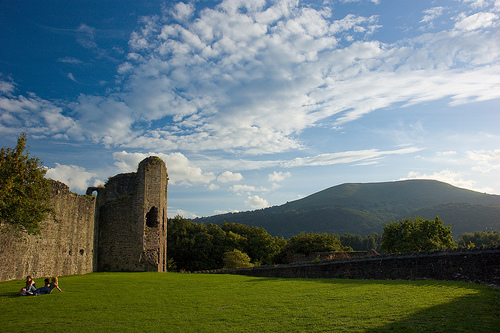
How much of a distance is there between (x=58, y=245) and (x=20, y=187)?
742cm

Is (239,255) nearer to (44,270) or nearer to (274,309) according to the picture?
(44,270)

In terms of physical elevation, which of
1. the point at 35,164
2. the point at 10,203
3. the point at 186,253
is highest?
the point at 35,164

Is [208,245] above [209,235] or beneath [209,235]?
beneath

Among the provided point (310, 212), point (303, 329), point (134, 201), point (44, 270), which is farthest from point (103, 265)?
point (310, 212)

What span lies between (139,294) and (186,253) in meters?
34.3

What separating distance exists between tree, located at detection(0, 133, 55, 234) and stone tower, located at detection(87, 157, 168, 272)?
452 inches

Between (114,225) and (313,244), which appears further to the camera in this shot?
(313,244)

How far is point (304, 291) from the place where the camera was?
11.6 metres

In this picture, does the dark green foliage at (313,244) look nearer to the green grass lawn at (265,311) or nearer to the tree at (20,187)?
the green grass lawn at (265,311)

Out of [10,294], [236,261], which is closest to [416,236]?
[236,261]

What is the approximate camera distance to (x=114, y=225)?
26.2m

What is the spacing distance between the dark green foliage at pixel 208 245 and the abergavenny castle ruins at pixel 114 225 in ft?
55.5

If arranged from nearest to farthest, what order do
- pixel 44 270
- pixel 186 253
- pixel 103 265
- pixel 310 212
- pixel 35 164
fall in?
pixel 35 164 < pixel 44 270 < pixel 103 265 < pixel 186 253 < pixel 310 212

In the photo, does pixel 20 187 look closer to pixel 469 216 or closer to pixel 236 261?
pixel 236 261
